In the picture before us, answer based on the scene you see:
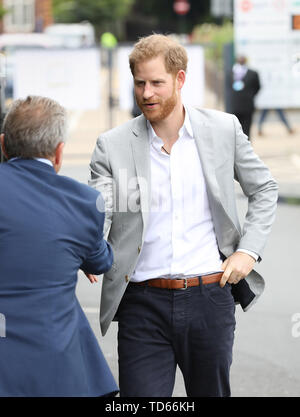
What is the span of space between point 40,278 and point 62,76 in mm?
15871

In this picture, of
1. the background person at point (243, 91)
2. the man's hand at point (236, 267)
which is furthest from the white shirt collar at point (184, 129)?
the background person at point (243, 91)

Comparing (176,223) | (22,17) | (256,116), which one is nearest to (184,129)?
(176,223)

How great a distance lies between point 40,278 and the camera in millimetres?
2955

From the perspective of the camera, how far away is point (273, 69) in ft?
56.4

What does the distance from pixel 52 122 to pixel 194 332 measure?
1.05 m

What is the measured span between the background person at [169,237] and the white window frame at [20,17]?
6042 cm

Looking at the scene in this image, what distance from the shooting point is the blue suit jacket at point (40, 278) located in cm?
295

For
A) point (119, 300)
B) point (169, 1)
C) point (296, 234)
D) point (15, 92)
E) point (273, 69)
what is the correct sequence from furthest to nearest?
point (169, 1) < point (15, 92) < point (273, 69) < point (296, 234) < point (119, 300)

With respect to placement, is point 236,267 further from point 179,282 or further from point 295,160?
point 295,160

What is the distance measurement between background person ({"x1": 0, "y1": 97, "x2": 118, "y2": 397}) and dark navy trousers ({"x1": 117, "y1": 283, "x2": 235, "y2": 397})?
0.50 meters

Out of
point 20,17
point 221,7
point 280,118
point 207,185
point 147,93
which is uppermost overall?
point 20,17

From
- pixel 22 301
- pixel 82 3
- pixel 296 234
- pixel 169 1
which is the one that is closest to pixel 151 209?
pixel 22 301

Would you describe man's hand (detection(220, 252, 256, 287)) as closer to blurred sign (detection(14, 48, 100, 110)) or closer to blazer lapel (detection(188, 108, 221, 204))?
blazer lapel (detection(188, 108, 221, 204))

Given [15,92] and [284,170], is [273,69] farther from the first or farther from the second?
[15,92]
